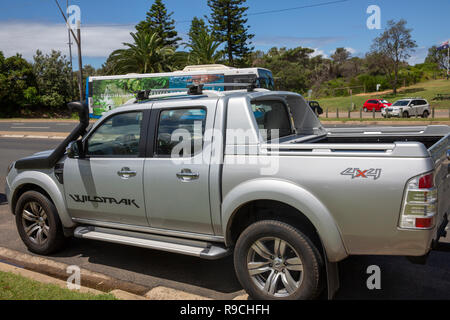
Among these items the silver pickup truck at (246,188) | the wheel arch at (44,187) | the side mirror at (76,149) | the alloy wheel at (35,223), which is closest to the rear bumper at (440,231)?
the silver pickup truck at (246,188)

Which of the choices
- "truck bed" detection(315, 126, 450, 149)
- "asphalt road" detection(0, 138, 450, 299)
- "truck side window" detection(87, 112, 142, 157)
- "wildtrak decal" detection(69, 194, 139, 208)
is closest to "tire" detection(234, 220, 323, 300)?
"asphalt road" detection(0, 138, 450, 299)

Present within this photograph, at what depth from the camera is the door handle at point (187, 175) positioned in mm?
4074

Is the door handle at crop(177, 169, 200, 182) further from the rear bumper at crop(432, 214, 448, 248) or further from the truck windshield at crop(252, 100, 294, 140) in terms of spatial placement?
the rear bumper at crop(432, 214, 448, 248)

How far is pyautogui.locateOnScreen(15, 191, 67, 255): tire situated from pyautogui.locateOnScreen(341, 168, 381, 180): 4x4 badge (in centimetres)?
351

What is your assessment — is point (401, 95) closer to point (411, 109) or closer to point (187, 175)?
point (411, 109)

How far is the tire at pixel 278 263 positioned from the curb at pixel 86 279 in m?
0.34

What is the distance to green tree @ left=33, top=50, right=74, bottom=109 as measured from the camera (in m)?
57.5

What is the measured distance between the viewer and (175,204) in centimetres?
422

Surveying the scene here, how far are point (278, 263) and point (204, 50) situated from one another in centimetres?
4404

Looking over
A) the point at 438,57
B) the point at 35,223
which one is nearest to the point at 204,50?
the point at 35,223
